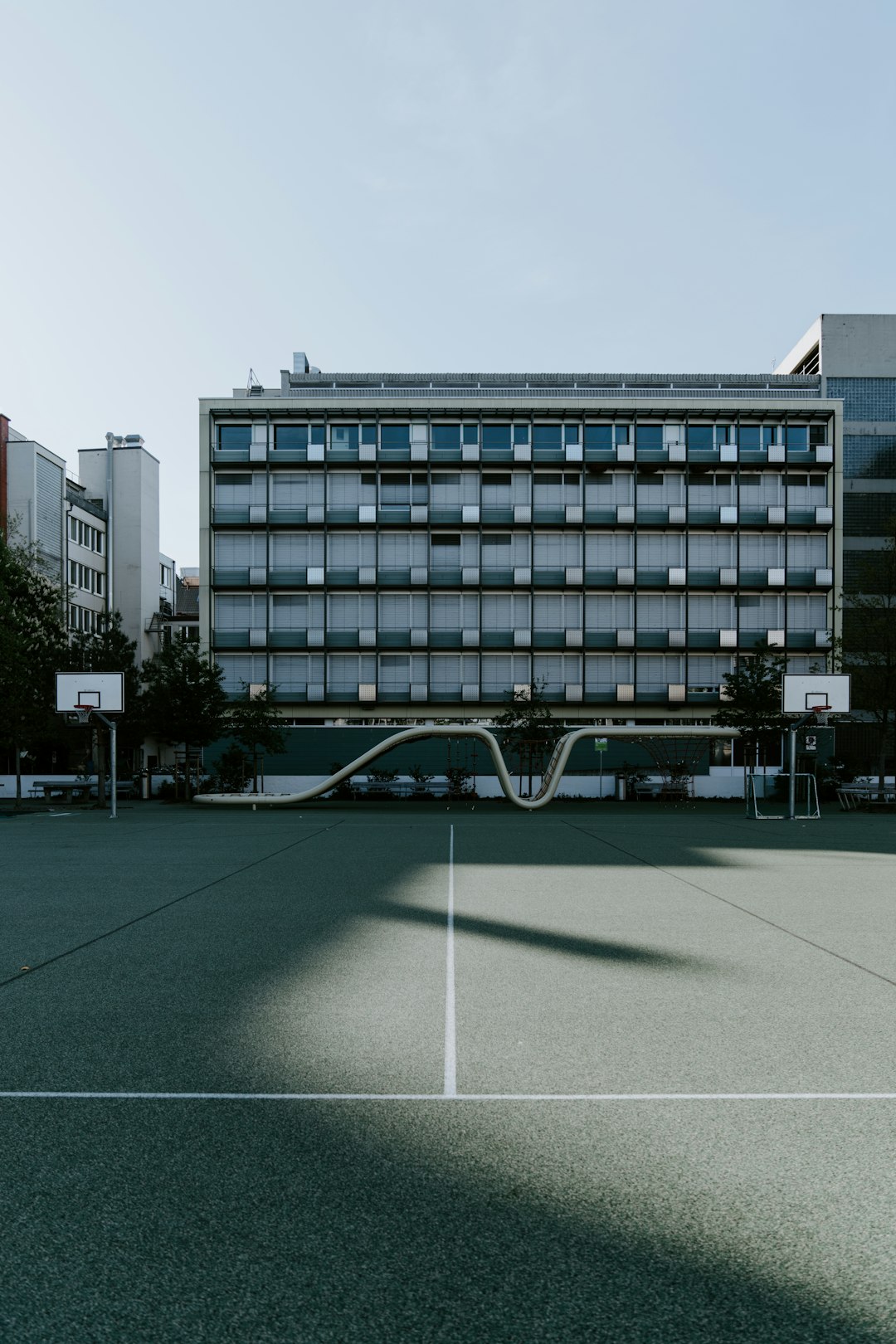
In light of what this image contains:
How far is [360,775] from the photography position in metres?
55.2

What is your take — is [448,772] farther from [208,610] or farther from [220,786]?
[208,610]

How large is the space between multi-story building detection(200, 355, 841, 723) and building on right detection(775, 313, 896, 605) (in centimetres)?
234

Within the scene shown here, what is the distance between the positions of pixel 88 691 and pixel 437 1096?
118 ft

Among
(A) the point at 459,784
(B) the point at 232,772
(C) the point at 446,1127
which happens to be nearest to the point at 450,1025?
(C) the point at 446,1127

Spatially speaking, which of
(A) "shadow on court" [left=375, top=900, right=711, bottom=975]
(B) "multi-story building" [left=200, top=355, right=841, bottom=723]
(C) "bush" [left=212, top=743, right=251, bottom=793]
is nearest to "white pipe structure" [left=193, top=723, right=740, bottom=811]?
(C) "bush" [left=212, top=743, right=251, bottom=793]

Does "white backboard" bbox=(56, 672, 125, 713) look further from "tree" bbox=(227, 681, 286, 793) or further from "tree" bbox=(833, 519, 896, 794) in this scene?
"tree" bbox=(833, 519, 896, 794)

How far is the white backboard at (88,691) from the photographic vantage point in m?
39.1

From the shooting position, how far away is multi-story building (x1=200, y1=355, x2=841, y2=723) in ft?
201

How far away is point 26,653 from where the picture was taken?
42594mm

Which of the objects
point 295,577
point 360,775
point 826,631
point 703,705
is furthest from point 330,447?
point 826,631

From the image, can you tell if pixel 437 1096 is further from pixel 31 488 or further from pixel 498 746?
pixel 31 488

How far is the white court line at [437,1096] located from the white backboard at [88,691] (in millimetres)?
34404

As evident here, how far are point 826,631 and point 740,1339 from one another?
6157cm

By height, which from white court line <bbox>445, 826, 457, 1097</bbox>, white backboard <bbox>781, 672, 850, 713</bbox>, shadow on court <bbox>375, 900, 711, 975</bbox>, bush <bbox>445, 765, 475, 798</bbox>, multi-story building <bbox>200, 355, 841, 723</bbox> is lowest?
bush <bbox>445, 765, 475, 798</bbox>
